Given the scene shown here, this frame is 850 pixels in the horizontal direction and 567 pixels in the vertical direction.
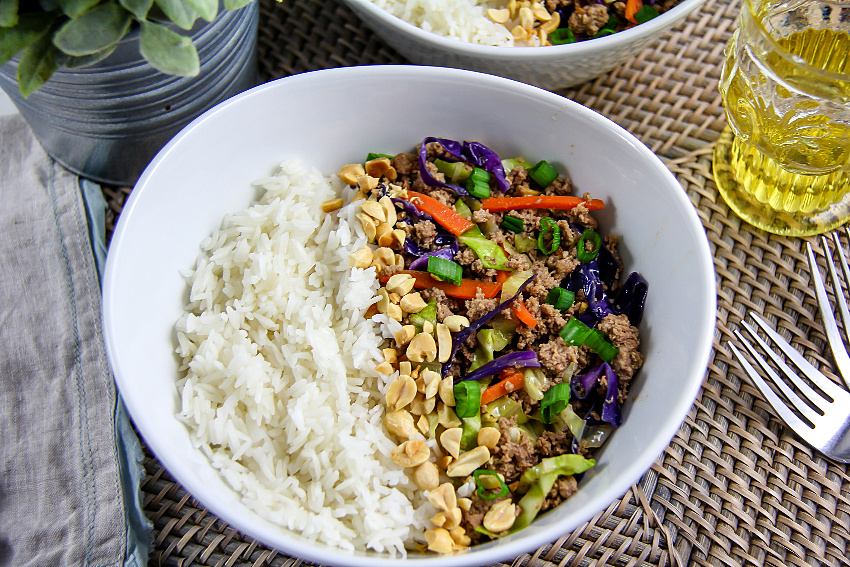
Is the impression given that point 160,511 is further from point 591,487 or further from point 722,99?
point 722,99

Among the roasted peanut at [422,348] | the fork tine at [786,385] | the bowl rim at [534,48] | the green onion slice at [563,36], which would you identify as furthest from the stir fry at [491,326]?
the green onion slice at [563,36]

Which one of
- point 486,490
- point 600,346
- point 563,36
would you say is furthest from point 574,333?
point 563,36

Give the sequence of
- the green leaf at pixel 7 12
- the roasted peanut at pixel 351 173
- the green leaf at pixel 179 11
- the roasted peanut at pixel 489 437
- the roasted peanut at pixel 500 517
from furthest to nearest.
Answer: the roasted peanut at pixel 351 173
the roasted peanut at pixel 489 437
the roasted peanut at pixel 500 517
the green leaf at pixel 179 11
the green leaf at pixel 7 12

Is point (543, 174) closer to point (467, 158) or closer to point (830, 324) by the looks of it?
point (467, 158)

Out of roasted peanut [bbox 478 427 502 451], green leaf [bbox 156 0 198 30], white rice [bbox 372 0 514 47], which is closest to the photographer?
green leaf [bbox 156 0 198 30]

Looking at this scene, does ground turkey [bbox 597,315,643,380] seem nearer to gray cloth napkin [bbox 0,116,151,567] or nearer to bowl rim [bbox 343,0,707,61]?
bowl rim [bbox 343,0,707,61]

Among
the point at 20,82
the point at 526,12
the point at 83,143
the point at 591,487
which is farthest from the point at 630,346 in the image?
the point at 83,143

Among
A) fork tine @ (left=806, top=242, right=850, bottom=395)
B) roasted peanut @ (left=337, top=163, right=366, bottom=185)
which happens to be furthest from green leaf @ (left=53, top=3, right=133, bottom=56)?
fork tine @ (left=806, top=242, right=850, bottom=395)

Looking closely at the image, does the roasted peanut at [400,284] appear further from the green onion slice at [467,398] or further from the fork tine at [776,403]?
the fork tine at [776,403]
